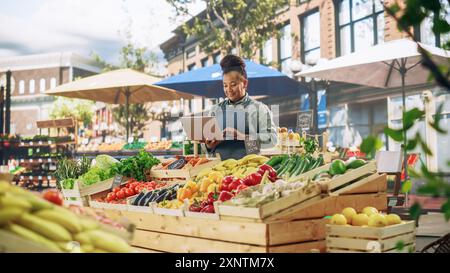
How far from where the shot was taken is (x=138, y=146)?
504 inches

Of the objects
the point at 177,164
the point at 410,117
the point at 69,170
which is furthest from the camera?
the point at 69,170

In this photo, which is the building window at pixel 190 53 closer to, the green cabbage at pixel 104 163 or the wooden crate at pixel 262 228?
the green cabbage at pixel 104 163

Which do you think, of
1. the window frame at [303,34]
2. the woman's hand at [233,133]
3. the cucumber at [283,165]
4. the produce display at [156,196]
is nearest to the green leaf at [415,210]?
the cucumber at [283,165]

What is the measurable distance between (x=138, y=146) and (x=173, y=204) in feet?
29.0

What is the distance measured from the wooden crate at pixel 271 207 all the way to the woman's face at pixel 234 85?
1.92 metres

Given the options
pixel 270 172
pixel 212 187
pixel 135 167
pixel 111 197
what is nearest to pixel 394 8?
pixel 270 172

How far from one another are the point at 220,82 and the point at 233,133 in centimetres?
670

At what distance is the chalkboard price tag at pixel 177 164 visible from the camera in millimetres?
5422

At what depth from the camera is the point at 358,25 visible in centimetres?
1850

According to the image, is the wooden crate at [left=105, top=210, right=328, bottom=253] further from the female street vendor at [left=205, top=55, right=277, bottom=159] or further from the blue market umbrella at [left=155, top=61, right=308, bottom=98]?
the blue market umbrella at [left=155, top=61, right=308, bottom=98]

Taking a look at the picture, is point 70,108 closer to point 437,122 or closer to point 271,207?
point 271,207

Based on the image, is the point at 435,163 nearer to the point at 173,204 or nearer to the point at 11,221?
the point at 173,204

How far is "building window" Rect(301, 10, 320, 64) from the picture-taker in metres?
20.8

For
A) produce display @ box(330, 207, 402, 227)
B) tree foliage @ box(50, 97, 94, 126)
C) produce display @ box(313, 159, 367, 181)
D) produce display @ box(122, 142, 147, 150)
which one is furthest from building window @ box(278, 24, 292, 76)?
tree foliage @ box(50, 97, 94, 126)
